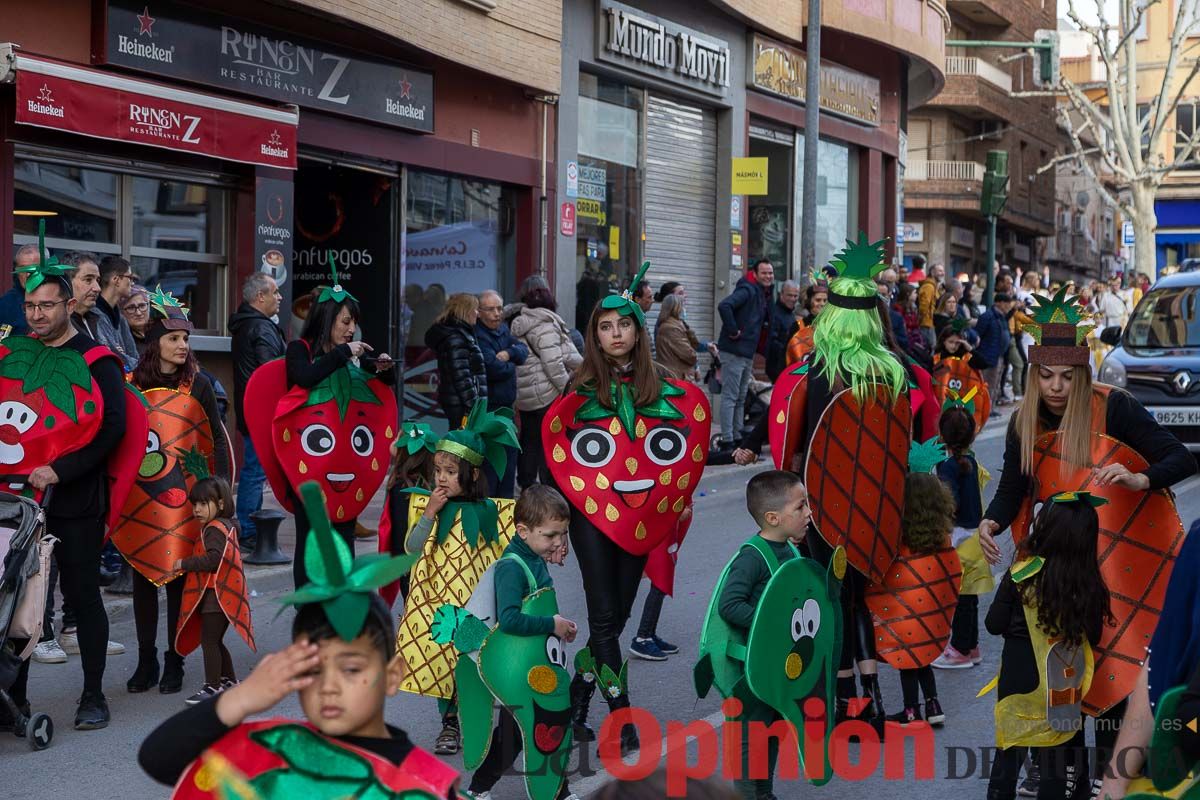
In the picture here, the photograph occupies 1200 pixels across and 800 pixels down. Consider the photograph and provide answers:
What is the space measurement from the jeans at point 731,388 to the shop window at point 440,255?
2.90 metres

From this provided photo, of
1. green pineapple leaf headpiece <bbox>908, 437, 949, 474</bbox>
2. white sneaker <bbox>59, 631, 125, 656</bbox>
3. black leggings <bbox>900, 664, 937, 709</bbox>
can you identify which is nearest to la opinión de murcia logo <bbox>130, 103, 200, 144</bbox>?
white sneaker <bbox>59, 631, 125, 656</bbox>

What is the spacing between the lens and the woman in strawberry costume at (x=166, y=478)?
725 centimetres

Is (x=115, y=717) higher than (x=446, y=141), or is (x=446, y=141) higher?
(x=446, y=141)

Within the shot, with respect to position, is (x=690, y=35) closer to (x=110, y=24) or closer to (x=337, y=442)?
(x=110, y=24)

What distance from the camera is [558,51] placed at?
1744 cm

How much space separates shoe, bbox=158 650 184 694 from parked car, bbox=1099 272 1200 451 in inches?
369

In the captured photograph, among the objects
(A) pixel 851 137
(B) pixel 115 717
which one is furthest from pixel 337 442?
(A) pixel 851 137

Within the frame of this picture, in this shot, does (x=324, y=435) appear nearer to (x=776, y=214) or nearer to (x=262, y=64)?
(x=262, y=64)

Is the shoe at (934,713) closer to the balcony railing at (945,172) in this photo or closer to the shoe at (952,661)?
the shoe at (952,661)

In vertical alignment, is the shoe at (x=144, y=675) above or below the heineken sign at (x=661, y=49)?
below

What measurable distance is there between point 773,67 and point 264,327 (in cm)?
1401

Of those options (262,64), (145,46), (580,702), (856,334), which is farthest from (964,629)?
(262,64)

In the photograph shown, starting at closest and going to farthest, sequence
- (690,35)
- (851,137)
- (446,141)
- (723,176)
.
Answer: (446,141) → (690,35) → (723,176) → (851,137)

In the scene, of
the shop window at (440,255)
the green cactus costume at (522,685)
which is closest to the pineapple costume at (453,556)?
the green cactus costume at (522,685)
